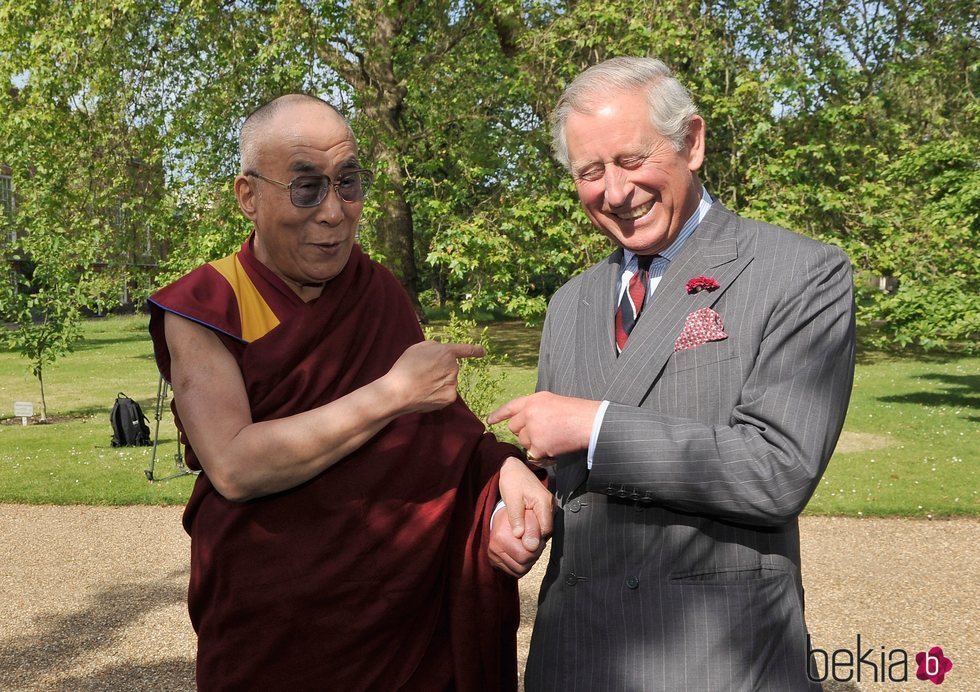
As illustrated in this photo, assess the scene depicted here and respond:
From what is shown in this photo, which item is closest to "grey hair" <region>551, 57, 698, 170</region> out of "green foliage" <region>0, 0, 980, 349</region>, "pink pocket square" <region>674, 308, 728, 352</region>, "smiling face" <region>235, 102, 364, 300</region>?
"pink pocket square" <region>674, 308, 728, 352</region>

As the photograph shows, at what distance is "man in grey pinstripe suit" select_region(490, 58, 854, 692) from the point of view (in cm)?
199

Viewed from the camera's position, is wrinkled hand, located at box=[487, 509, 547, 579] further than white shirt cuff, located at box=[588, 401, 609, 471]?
Yes

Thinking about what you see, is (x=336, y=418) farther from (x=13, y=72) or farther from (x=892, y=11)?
(x=892, y=11)

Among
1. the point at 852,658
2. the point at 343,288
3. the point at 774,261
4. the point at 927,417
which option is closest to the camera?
the point at 774,261

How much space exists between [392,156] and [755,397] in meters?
15.6

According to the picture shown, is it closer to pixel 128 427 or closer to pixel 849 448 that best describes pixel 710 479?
pixel 849 448

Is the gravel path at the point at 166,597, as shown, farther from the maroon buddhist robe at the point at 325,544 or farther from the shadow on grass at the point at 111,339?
the shadow on grass at the point at 111,339

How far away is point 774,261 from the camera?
7.09 ft

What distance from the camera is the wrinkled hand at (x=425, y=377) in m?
2.15

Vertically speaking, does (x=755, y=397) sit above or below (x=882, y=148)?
below

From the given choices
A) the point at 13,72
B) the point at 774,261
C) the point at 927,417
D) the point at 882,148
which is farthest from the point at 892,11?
the point at 774,261

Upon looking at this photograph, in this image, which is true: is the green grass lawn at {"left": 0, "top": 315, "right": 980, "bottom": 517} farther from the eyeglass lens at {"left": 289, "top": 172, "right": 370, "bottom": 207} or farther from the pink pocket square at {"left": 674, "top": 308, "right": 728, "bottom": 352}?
the eyeglass lens at {"left": 289, "top": 172, "right": 370, "bottom": 207}

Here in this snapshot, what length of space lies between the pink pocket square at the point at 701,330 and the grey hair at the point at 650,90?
0.44 metres

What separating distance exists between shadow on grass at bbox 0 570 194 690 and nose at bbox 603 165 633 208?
4.31 m
